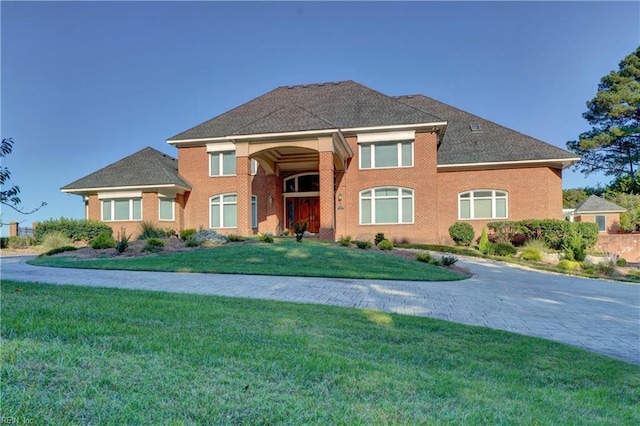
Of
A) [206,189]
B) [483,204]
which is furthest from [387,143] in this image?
[206,189]

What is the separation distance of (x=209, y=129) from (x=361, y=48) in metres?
10.4

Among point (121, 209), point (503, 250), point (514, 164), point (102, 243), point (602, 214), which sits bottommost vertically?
point (503, 250)

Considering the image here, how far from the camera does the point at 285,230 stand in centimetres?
2347

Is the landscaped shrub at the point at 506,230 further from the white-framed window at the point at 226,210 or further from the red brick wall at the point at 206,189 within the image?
the white-framed window at the point at 226,210

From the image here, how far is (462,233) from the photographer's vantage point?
2111 centimetres

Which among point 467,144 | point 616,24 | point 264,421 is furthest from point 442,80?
point 264,421

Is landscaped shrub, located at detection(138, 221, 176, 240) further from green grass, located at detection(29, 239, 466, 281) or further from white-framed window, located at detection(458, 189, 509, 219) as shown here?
white-framed window, located at detection(458, 189, 509, 219)

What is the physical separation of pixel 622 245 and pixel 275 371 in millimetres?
25310

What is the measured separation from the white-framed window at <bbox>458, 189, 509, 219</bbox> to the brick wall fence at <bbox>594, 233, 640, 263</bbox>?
554 cm

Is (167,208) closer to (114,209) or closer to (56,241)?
(114,209)

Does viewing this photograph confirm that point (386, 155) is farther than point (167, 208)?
No

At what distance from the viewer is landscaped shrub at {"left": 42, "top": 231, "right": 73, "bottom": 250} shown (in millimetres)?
19336

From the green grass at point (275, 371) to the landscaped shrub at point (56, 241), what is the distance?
1662cm

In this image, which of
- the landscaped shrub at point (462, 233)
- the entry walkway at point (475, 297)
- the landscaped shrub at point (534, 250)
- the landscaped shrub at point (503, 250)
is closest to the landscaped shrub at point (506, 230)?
the landscaped shrub at point (462, 233)
